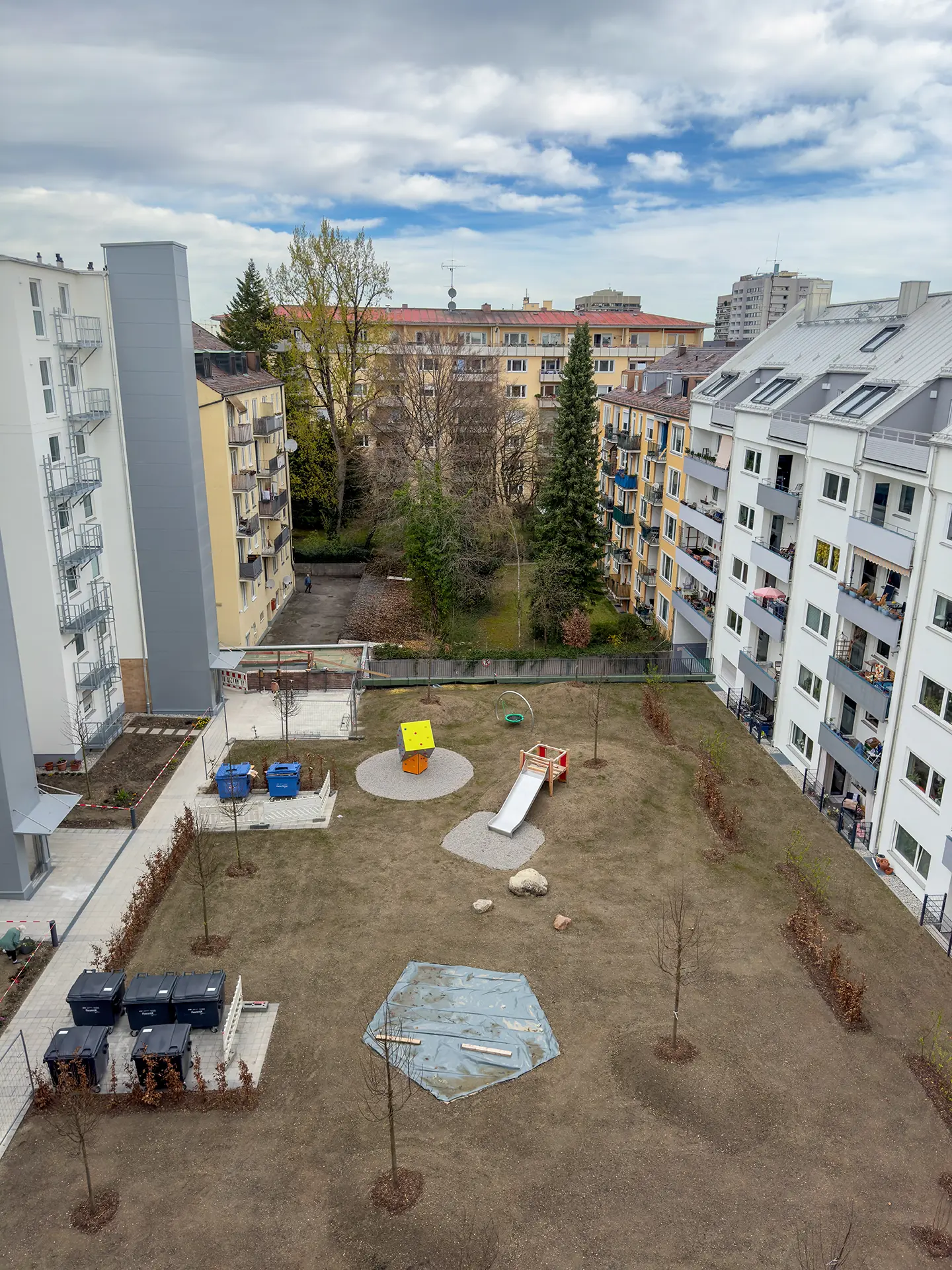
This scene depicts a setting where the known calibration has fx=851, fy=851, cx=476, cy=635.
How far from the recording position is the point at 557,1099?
16.4 meters

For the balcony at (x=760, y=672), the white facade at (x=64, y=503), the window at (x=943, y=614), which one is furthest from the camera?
the balcony at (x=760, y=672)

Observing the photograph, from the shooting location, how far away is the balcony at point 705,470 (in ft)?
122

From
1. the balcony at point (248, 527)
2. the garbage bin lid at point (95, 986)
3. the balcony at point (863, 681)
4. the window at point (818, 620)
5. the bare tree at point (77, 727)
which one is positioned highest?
the balcony at point (248, 527)

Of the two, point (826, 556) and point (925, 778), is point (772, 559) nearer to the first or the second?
point (826, 556)

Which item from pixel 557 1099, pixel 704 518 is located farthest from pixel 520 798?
pixel 704 518

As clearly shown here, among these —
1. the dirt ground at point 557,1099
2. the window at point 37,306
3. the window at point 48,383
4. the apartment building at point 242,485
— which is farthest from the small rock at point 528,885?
the window at point 37,306

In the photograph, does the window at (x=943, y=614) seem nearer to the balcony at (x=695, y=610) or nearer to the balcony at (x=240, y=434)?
the balcony at (x=695, y=610)

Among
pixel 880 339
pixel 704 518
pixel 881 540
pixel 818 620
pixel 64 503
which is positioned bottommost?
pixel 818 620

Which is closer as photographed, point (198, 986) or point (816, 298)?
point (198, 986)

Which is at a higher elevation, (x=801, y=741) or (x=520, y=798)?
(x=801, y=741)

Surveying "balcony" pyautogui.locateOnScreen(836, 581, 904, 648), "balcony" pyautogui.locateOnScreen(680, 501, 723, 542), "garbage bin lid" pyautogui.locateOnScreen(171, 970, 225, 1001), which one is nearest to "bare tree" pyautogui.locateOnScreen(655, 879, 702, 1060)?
"balcony" pyautogui.locateOnScreen(836, 581, 904, 648)

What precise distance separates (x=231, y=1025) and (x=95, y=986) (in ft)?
10.1

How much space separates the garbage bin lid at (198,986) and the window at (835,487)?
74.4 feet

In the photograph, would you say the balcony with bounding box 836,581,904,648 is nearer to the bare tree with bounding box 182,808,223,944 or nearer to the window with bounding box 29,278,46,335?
the bare tree with bounding box 182,808,223,944
